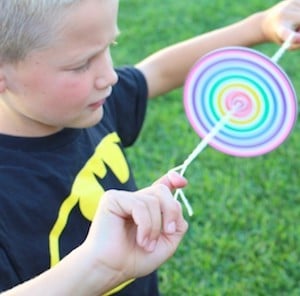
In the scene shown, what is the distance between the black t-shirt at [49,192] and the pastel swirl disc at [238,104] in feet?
0.61

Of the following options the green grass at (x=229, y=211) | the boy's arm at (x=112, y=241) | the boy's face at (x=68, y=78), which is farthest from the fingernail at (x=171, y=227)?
the green grass at (x=229, y=211)

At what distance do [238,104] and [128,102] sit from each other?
255mm

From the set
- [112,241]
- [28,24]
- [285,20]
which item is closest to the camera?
[112,241]

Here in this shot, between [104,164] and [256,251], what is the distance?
3.00 feet

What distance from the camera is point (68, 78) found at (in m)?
1.18

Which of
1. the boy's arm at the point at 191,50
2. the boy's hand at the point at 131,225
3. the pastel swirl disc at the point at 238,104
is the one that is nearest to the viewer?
the boy's hand at the point at 131,225

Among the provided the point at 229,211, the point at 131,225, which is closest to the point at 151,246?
the point at 131,225

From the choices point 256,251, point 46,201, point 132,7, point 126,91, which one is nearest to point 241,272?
point 256,251

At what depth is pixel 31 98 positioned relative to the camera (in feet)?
3.94

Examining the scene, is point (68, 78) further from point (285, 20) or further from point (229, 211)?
point (229, 211)

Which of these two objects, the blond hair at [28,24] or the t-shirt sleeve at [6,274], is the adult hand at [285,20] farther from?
the t-shirt sleeve at [6,274]

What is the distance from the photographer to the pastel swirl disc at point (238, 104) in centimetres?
131

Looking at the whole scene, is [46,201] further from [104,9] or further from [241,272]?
[241,272]

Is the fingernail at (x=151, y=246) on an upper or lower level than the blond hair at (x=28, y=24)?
lower
